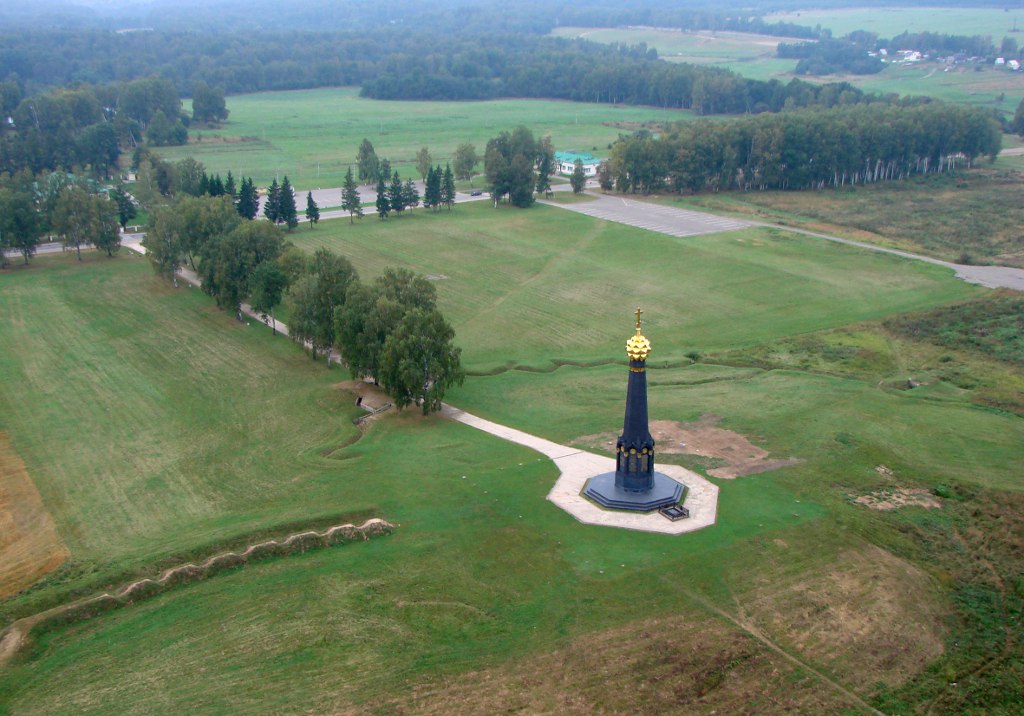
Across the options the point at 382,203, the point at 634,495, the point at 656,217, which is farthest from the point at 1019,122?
the point at 634,495

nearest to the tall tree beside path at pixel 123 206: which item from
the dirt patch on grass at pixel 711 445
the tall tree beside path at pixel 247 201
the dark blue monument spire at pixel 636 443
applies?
the tall tree beside path at pixel 247 201

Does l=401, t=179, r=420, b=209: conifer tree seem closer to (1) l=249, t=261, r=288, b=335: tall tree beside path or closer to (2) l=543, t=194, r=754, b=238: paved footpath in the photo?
(2) l=543, t=194, r=754, b=238: paved footpath

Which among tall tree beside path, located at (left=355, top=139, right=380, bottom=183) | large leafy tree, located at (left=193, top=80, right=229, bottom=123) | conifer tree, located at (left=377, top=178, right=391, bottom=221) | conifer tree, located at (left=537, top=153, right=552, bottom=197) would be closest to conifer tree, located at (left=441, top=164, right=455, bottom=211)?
conifer tree, located at (left=377, top=178, right=391, bottom=221)

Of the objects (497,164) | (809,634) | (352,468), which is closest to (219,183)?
(497,164)

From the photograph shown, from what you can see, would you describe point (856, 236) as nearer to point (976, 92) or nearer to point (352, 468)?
point (352, 468)

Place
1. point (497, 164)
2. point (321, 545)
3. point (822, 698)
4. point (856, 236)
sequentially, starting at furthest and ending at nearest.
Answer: point (497, 164) → point (856, 236) → point (321, 545) → point (822, 698)

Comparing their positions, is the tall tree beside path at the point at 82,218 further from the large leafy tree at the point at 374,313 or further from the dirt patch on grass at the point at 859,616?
the dirt patch on grass at the point at 859,616
